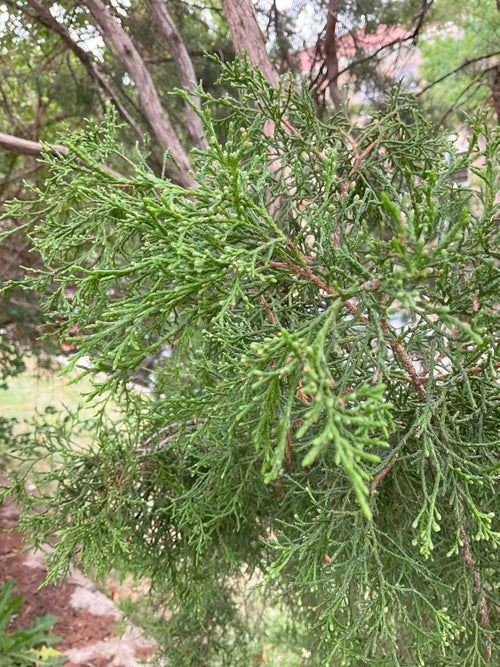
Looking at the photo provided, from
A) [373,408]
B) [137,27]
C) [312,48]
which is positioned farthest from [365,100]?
[373,408]

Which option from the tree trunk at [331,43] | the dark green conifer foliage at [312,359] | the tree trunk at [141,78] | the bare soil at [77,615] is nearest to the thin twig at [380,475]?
the dark green conifer foliage at [312,359]

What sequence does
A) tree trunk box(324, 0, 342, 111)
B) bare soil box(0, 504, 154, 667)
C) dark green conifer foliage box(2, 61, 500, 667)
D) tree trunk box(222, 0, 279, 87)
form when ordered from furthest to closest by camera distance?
bare soil box(0, 504, 154, 667) → tree trunk box(324, 0, 342, 111) → tree trunk box(222, 0, 279, 87) → dark green conifer foliage box(2, 61, 500, 667)

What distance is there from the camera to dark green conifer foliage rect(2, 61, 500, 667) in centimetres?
124

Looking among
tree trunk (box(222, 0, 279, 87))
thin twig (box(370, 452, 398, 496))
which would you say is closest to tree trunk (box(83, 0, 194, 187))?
tree trunk (box(222, 0, 279, 87))

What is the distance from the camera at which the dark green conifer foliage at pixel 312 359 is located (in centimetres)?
124

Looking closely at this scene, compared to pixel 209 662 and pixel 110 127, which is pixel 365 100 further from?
pixel 209 662

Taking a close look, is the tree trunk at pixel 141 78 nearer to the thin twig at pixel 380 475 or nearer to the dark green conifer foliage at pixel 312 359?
the dark green conifer foliage at pixel 312 359

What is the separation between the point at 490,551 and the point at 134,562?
5.19 ft

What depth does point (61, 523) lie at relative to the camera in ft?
8.41

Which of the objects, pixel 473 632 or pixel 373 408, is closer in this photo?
pixel 373 408

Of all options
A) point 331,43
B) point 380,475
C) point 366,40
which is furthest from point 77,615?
point 366,40

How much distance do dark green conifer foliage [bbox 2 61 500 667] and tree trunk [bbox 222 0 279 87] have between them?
2.59 ft

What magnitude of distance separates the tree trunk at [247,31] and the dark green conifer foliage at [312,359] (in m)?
0.79

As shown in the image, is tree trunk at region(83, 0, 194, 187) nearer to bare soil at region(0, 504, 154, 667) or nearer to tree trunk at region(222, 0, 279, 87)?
tree trunk at region(222, 0, 279, 87)
